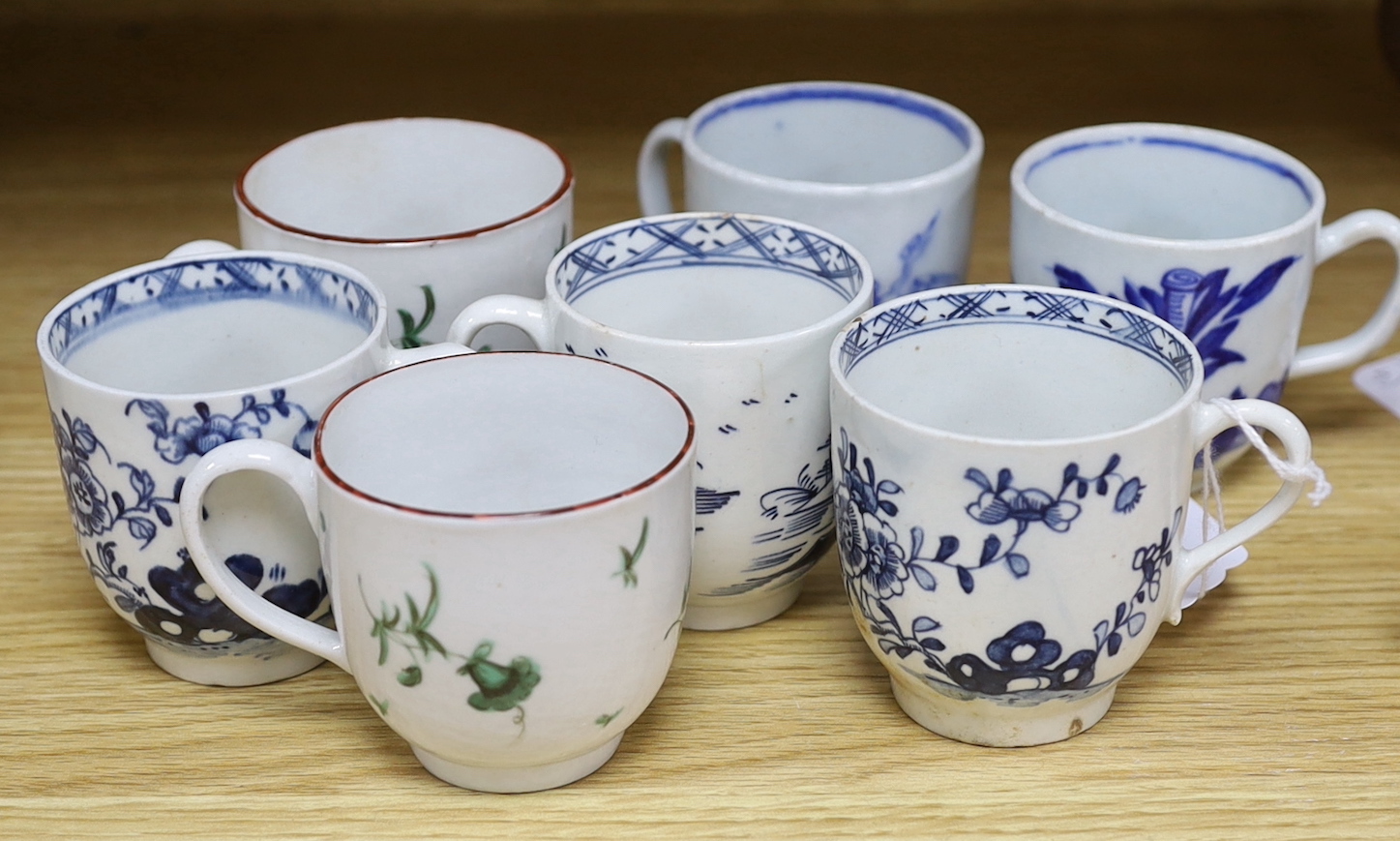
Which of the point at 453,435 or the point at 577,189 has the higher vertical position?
the point at 453,435

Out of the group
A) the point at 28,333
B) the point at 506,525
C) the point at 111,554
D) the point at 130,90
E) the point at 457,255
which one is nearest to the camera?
the point at 506,525

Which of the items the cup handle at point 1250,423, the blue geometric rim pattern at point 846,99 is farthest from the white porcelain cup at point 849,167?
the cup handle at point 1250,423

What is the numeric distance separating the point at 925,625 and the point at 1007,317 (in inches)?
5.7

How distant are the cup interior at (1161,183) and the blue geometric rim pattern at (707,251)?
0.16 meters

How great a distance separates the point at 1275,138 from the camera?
3.62ft

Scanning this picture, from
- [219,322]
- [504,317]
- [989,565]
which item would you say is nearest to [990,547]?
[989,565]

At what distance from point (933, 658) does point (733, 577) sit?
0.34 feet

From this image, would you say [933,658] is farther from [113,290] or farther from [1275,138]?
[1275,138]

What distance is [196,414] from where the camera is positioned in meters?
0.58

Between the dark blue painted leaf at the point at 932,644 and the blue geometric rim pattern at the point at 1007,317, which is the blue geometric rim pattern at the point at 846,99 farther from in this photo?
the dark blue painted leaf at the point at 932,644

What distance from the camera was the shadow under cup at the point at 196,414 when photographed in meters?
0.58

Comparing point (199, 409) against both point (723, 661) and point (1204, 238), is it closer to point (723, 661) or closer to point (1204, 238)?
point (723, 661)

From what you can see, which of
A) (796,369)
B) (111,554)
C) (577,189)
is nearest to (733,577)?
(796,369)

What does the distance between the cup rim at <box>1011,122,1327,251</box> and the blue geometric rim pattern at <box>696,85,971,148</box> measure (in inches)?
2.3
